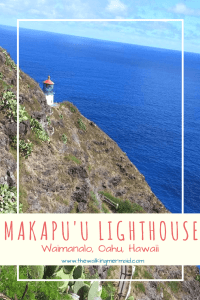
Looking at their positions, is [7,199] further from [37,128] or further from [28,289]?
[37,128]

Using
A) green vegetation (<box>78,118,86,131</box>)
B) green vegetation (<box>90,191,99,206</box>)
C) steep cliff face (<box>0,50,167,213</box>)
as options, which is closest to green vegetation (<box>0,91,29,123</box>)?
steep cliff face (<box>0,50,167,213</box>)

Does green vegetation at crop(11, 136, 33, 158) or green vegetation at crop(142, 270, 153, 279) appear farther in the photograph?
green vegetation at crop(142, 270, 153, 279)

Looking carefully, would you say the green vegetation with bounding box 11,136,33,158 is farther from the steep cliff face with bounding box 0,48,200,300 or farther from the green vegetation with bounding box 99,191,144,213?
the green vegetation with bounding box 99,191,144,213

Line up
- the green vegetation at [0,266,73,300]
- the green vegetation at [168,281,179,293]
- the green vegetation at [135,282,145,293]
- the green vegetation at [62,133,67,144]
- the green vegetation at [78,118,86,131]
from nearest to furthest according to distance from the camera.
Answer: the green vegetation at [0,266,73,300] < the green vegetation at [135,282,145,293] < the green vegetation at [168,281,179,293] < the green vegetation at [62,133,67,144] < the green vegetation at [78,118,86,131]

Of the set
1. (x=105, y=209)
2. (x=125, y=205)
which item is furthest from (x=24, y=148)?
(x=125, y=205)

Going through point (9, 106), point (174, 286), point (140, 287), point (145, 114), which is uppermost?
point (145, 114)

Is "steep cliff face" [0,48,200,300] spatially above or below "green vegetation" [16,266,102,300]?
above

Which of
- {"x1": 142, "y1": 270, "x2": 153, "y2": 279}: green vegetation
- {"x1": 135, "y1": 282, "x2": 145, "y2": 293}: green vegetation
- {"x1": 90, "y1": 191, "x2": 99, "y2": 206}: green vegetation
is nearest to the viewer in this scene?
{"x1": 135, "y1": 282, "x2": 145, "y2": 293}: green vegetation
